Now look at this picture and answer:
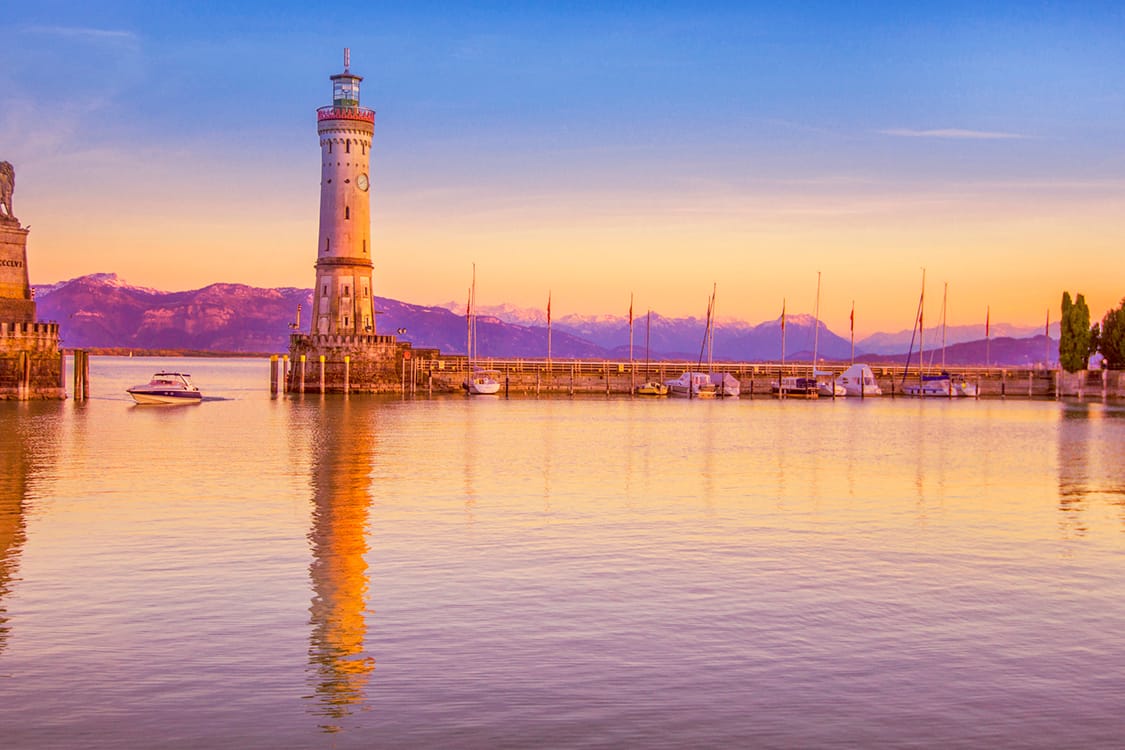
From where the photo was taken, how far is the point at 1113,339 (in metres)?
127

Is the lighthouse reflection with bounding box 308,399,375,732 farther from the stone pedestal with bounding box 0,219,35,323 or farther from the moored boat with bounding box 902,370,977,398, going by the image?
the moored boat with bounding box 902,370,977,398

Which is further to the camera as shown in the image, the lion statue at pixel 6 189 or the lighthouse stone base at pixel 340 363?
the lighthouse stone base at pixel 340 363

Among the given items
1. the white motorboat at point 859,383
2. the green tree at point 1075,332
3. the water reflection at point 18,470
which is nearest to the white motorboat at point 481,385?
the white motorboat at point 859,383

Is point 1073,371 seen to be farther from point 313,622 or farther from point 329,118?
point 313,622

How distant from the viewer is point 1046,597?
1997 cm

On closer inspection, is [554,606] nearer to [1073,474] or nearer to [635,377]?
[1073,474]

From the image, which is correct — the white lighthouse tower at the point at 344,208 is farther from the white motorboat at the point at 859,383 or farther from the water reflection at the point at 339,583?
the white motorboat at the point at 859,383

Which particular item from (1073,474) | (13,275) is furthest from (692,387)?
(1073,474)

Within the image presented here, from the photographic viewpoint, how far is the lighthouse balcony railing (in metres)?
93.6

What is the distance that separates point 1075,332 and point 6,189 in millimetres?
107602

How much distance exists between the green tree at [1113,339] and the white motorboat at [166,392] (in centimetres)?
9480

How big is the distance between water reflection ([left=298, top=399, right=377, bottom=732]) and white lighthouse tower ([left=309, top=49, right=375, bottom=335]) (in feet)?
165

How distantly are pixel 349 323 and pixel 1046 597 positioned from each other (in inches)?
3198

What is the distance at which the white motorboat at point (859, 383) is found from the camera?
129 m
